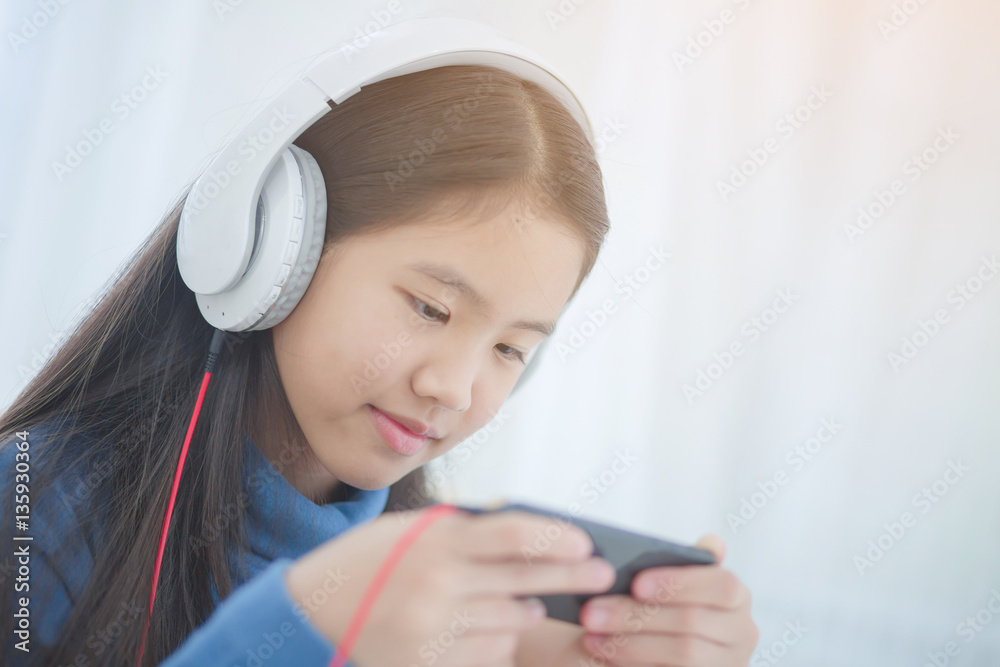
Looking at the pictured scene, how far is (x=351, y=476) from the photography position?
669mm

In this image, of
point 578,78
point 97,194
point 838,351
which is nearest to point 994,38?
point 838,351

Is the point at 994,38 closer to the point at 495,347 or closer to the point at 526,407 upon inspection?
the point at 526,407

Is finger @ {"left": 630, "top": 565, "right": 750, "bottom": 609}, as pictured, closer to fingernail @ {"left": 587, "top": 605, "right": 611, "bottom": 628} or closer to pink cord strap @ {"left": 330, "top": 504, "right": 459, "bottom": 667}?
fingernail @ {"left": 587, "top": 605, "right": 611, "bottom": 628}

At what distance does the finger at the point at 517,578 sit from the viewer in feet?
1.13

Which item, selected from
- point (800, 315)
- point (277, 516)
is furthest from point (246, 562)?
point (800, 315)

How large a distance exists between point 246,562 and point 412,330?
0.28m

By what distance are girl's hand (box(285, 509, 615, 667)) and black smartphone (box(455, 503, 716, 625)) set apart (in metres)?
0.02

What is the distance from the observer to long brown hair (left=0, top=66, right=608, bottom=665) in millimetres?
617

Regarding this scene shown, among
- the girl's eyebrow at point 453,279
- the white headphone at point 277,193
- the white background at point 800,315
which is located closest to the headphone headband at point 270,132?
Answer: the white headphone at point 277,193

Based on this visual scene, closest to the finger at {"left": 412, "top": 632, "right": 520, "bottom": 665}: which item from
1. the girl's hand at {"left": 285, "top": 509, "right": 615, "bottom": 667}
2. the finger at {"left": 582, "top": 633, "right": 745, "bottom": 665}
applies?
the girl's hand at {"left": 285, "top": 509, "right": 615, "bottom": 667}

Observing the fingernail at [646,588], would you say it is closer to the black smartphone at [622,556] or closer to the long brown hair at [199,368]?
the black smartphone at [622,556]

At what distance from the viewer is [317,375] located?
62 centimetres

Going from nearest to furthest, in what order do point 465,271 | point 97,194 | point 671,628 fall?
1. point 671,628
2. point 465,271
3. point 97,194

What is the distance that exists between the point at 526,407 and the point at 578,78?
0.63m
